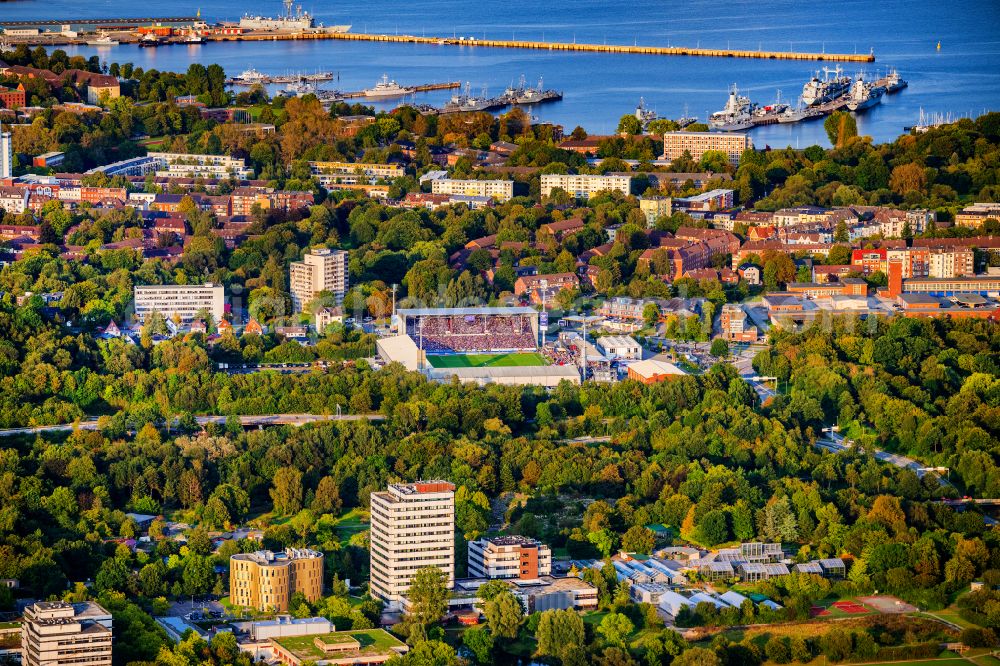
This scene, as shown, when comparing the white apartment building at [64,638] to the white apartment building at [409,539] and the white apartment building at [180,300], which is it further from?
the white apartment building at [180,300]

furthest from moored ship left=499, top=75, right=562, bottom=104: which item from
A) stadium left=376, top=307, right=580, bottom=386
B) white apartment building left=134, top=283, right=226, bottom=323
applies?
stadium left=376, top=307, right=580, bottom=386

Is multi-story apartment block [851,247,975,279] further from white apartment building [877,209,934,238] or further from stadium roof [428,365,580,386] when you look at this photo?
stadium roof [428,365,580,386]

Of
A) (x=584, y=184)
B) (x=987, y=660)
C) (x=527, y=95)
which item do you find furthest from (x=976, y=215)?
(x=987, y=660)

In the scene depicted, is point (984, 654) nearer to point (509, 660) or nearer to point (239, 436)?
point (509, 660)

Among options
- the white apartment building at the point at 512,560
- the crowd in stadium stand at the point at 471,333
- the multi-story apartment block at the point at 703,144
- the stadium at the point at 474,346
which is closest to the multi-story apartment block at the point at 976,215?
the multi-story apartment block at the point at 703,144

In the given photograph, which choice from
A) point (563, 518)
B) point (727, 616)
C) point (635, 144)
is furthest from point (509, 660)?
point (635, 144)

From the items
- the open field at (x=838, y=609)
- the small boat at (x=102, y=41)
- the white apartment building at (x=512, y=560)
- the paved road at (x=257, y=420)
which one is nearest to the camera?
the open field at (x=838, y=609)

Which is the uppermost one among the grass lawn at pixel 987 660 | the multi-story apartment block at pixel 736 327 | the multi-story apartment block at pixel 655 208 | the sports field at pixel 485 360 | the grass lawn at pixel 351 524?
the multi-story apartment block at pixel 655 208
